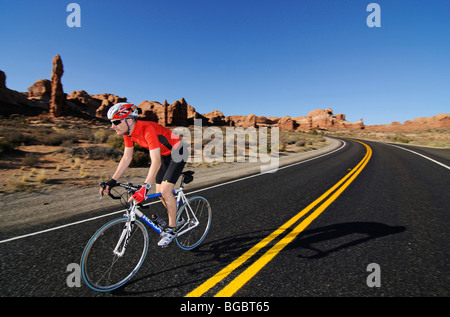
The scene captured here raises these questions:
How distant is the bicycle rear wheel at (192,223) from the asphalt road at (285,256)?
6.0 inches

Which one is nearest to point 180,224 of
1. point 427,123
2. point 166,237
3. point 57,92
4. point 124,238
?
point 166,237

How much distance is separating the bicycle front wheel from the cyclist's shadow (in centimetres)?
232

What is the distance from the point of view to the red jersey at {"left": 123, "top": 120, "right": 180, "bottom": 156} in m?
2.90

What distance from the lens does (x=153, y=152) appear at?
2828 mm

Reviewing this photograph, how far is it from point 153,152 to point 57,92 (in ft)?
287

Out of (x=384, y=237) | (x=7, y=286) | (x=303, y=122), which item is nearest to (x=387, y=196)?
(x=384, y=237)

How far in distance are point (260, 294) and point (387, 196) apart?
5.81 m

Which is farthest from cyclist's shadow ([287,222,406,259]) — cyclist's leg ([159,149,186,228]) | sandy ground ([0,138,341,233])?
sandy ground ([0,138,341,233])

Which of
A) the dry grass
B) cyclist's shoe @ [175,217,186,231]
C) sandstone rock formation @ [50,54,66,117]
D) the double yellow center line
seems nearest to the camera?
the double yellow center line

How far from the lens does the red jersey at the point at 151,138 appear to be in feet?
9.52

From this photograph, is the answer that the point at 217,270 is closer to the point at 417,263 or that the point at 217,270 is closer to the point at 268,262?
the point at 268,262

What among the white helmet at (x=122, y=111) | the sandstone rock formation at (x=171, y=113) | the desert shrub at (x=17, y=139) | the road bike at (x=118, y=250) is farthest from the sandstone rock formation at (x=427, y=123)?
the desert shrub at (x=17, y=139)

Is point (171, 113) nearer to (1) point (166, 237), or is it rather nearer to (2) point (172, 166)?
(2) point (172, 166)

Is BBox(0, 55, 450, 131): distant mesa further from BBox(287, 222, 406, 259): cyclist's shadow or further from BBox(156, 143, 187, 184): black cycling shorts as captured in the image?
BBox(287, 222, 406, 259): cyclist's shadow
